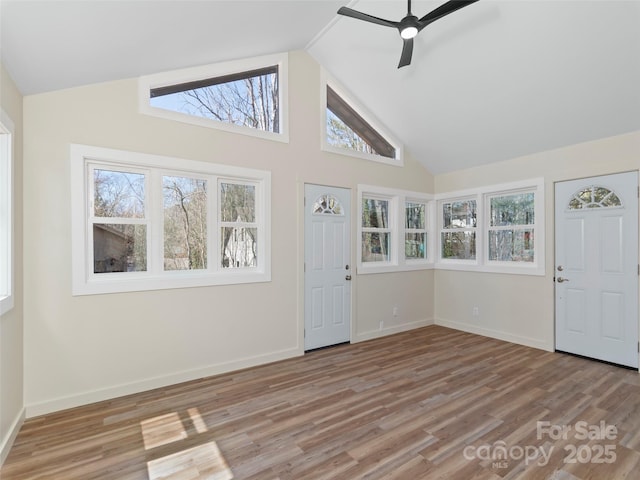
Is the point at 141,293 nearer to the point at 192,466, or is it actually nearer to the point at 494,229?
the point at 192,466

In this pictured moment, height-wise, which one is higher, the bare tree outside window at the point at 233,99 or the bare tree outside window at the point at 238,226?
the bare tree outside window at the point at 233,99

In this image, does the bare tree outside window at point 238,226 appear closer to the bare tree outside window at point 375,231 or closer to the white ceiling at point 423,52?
the white ceiling at point 423,52

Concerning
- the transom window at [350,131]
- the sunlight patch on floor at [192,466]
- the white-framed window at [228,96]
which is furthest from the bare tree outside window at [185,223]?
the transom window at [350,131]

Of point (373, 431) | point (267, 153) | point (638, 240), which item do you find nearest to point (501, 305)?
point (638, 240)

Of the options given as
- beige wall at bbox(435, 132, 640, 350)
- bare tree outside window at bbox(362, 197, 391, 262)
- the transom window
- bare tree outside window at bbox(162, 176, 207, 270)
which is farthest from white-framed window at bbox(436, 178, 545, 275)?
bare tree outside window at bbox(162, 176, 207, 270)

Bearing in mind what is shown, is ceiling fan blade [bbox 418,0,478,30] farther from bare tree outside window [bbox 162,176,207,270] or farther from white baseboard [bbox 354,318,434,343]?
white baseboard [bbox 354,318,434,343]

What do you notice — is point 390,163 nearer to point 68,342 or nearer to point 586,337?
point 586,337

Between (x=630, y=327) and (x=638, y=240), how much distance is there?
1.01 meters

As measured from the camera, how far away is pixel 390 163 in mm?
5145

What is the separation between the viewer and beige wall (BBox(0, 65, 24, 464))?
2205 mm

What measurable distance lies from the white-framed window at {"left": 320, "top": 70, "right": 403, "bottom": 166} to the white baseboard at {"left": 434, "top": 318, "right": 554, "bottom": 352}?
2.88 meters

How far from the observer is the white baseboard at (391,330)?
4754 mm

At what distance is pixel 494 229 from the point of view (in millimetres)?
4984

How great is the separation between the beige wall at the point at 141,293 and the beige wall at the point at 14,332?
98 millimetres
